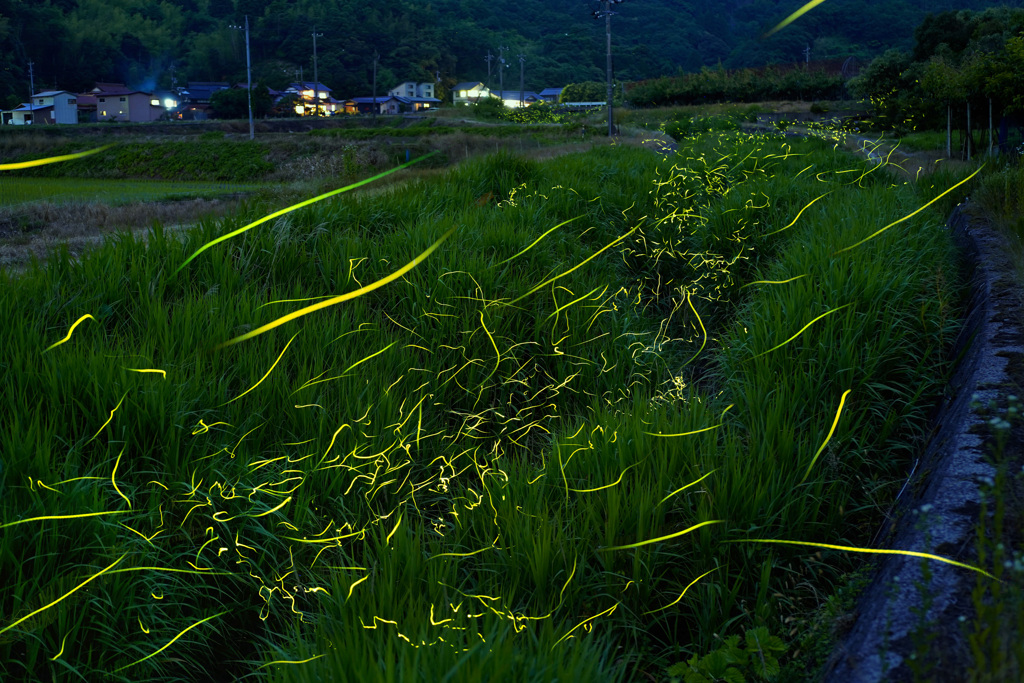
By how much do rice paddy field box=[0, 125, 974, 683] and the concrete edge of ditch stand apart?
11.1 inches

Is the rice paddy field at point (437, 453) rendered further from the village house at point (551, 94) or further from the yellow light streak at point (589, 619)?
the village house at point (551, 94)

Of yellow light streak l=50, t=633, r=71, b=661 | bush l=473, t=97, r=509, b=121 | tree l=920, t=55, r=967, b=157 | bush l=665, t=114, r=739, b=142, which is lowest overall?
yellow light streak l=50, t=633, r=71, b=661

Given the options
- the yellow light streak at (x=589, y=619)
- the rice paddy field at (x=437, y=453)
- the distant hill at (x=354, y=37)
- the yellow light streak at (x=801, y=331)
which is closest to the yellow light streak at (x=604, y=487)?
the rice paddy field at (x=437, y=453)

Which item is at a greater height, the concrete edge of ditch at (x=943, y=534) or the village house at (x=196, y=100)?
the village house at (x=196, y=100)

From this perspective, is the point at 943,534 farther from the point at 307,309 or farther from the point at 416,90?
the point at 416,90

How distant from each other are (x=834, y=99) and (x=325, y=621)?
181 feet

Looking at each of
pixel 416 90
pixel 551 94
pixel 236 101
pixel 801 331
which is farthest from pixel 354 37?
pixel 801 331

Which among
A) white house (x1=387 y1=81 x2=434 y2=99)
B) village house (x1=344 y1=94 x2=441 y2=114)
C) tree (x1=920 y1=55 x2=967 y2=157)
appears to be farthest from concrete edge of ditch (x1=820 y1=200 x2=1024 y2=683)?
white house (x1=387 y1=81 x2=434 y2=99)

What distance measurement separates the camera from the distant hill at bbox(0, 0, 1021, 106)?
25234 mm

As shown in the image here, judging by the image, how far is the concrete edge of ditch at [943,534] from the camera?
174 centimetres

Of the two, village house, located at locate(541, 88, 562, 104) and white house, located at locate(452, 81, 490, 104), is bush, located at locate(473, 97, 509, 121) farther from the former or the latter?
village house, located at locate(541, 88, 562, 104)

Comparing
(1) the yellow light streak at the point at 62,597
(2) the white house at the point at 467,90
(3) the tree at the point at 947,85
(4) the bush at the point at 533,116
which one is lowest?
(1) the yellow light streak at the point at 62,597

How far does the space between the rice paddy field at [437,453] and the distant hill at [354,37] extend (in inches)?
758

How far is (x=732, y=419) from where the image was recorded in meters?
3.89
